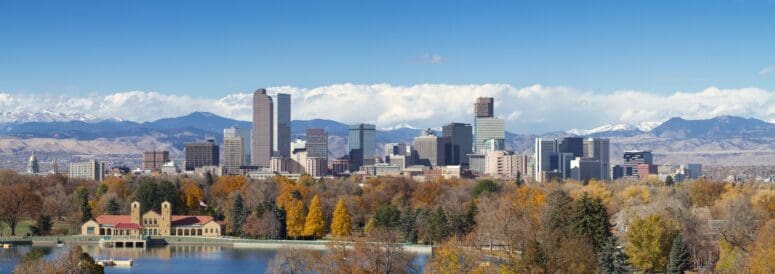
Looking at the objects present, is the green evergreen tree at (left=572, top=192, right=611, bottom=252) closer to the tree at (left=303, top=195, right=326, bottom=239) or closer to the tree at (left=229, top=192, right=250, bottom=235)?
the tree at (left=303, top=195, right=326, bottom=239)

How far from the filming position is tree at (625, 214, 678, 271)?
5294 cm

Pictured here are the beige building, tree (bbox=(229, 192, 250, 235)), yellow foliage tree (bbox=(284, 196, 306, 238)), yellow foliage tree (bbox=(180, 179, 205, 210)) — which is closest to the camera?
yellow foliage tree (bbox=(284, 196, 306, 238))

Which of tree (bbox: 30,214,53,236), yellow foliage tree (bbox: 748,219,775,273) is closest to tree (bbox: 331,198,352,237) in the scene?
tree (bbox: 30,214,53,236)

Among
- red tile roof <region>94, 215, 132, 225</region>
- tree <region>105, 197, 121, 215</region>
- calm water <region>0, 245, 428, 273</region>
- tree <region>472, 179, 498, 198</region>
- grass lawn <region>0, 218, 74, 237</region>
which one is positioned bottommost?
calm water <region>0, 245, 428, 273</region>

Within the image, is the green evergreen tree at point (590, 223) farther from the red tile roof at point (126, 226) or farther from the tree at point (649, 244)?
the red tile roof at point (126, 226)

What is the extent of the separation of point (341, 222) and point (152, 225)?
14.9 m

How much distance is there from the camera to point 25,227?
285 feet

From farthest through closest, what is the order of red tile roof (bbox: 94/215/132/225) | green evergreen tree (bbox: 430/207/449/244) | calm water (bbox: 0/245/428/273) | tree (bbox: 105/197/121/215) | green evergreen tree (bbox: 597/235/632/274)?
tree (bbox: 105/197/121/215)
red tile roof (bbox: 94/215/132/225)
green evergreen tree (bbox: 430/207/449/244)
calm water (bbox: 0/245/428/273)
green evergreen tree (bbox: 597/235/632/274)

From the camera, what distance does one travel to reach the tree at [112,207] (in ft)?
300

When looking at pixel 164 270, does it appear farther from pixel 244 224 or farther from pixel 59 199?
pixel 59 199

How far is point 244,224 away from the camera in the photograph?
269 feet

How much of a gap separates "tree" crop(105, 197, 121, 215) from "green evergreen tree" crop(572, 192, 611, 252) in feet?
151

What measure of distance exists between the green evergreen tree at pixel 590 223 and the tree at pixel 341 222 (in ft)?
87.6

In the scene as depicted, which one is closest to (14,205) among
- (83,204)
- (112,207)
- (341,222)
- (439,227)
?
(83,204)
